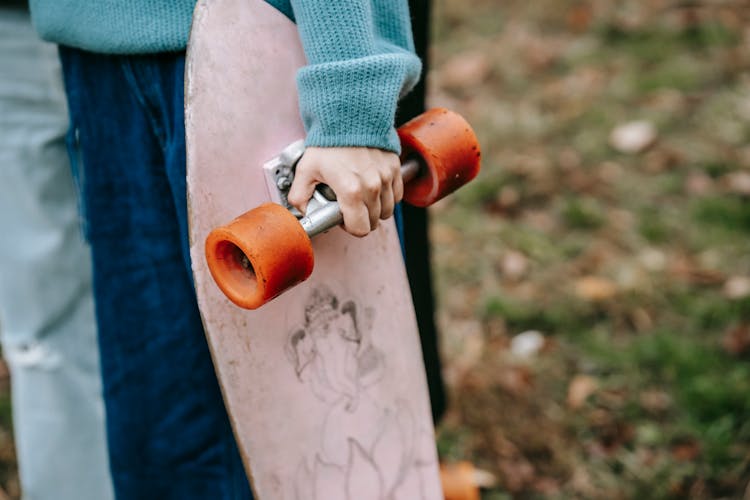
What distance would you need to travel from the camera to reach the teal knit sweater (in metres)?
0.94

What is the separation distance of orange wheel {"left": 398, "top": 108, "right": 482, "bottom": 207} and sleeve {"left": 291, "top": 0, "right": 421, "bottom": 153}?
0.38 ft

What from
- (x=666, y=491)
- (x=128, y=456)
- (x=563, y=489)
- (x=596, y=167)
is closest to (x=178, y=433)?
(x=128, y=456)

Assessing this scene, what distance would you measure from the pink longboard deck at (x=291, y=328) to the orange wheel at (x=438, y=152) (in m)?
0.10

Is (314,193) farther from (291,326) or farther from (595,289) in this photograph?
(595,289)

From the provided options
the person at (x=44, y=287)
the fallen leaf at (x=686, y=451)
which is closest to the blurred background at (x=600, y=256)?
Answer: the fallen leaf at (x=686, y=451)

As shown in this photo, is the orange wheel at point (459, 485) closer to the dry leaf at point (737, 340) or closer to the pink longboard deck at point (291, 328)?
the pink longboard deck at point (291, 328)

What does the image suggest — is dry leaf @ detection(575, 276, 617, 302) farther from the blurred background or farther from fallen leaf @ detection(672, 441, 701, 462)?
fallen leaf @ detection(672, 441, 701, 462)

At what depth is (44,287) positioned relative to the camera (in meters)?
1.35

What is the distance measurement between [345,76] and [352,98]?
1.1 inches

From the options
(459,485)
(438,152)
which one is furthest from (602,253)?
(438,152)

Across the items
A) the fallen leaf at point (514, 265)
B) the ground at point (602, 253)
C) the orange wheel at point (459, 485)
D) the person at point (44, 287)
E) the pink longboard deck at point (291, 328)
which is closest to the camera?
the pink longboard deck at point (291, 328)

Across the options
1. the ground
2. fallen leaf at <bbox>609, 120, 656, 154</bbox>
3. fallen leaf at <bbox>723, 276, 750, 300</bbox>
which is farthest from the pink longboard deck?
fallen leaf at <bbox>609, 120, 656, 154</bbox>

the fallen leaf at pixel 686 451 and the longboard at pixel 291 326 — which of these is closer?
the longboard at pixel 291 326

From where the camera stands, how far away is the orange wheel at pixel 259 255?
892 mm
